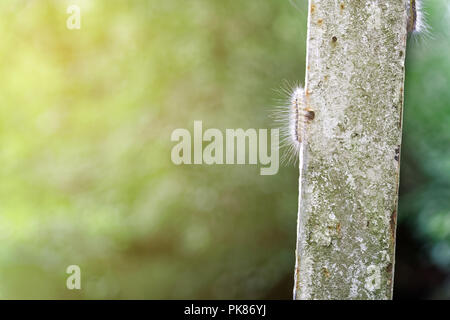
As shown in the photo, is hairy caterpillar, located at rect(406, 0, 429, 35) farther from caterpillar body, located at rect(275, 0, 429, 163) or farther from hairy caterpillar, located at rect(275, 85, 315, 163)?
hairy caterpillar, located at rect(275, 85, 315, 163)

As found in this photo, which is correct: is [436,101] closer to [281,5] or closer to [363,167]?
[281,5]

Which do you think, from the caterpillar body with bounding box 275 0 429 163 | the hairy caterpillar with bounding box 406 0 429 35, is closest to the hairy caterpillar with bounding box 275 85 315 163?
the caterpillar body with bounding box 275 0 429 163

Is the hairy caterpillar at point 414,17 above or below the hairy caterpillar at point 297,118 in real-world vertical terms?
above

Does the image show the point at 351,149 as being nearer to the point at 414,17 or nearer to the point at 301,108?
the point at 301,108

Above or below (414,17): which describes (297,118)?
below

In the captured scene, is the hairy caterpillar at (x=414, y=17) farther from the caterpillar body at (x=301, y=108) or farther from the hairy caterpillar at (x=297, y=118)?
the hairy caterpillar at (x=297, y=118)

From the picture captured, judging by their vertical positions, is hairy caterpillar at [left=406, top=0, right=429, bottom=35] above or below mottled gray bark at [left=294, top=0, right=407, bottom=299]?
above

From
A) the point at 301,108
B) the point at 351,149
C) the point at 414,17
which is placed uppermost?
the point at 414,17

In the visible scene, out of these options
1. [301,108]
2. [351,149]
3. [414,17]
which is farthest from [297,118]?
[414,17]

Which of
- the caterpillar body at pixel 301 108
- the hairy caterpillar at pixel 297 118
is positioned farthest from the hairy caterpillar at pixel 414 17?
the hairy caterpillar at pixel 297 118
